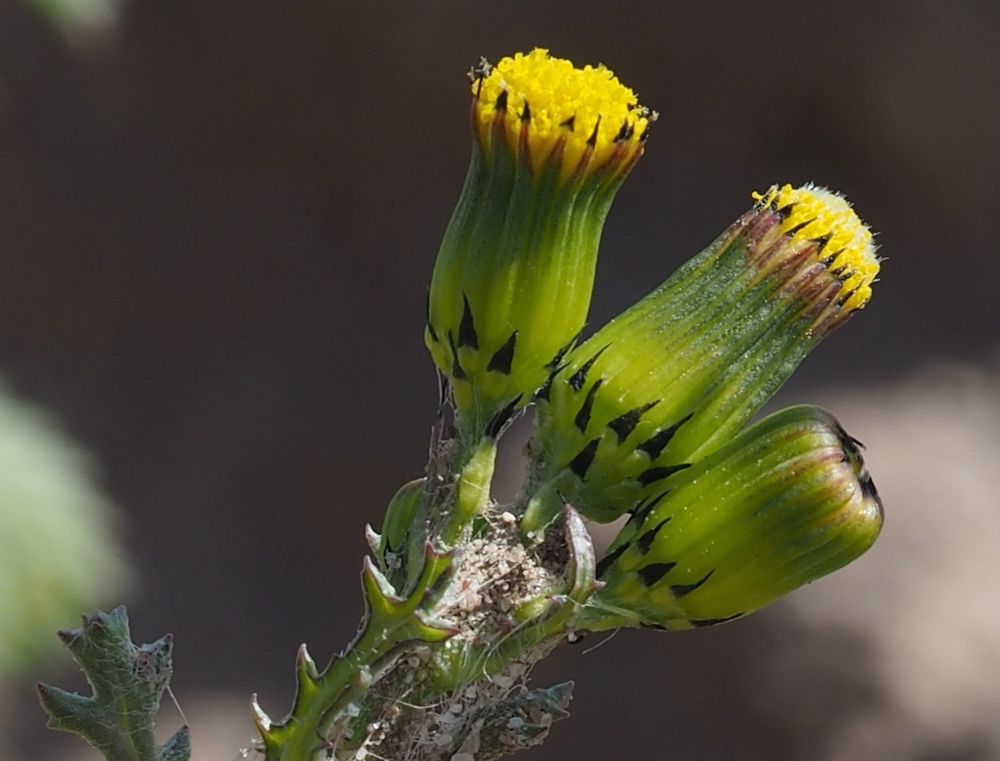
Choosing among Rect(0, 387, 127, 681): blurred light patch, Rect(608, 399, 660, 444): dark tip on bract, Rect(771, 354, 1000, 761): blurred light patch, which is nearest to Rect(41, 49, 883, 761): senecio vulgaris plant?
Rect(608, 399, 660, 444): dark tip on bract

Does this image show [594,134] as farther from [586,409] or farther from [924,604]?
[924,604]

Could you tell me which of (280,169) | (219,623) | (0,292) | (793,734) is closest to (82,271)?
(0,292)

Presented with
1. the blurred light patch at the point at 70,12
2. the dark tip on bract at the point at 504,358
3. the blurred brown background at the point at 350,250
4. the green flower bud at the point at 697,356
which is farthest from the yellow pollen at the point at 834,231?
the blurred brown background at the point at 350,250

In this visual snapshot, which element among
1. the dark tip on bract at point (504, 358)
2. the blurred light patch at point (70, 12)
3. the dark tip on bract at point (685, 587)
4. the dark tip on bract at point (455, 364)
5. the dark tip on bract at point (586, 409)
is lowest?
the dark tip on bract at point (685, 587)

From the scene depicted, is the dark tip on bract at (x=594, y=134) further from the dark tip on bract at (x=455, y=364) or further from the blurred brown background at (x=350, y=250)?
the blurred brown background at (x=350, y=250)

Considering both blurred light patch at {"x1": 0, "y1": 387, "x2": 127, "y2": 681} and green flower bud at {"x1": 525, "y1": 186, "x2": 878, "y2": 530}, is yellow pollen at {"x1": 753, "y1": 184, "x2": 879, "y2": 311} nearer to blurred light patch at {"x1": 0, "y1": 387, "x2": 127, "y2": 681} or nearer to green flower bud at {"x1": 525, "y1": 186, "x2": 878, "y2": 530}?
green flower bud at {"x1": 525, "y1": 186, "x2": 878, "y2": 530}
